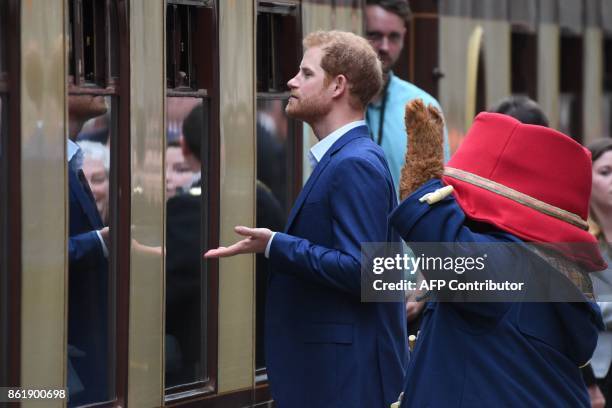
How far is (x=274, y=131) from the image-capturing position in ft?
21.3

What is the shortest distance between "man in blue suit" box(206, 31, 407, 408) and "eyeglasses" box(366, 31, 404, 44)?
6.80ft

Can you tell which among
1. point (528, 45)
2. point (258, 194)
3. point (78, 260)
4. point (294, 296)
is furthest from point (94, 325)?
point (528, 45)

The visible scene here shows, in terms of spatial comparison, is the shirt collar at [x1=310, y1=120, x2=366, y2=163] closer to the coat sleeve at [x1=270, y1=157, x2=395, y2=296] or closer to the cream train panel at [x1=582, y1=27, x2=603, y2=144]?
the coat sleeve at [x1=270, y1=157, x2=395, y2=296]

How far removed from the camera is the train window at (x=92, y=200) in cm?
512

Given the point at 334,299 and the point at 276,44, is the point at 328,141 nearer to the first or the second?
the point at 334,299

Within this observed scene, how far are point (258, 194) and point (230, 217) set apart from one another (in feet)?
1.00

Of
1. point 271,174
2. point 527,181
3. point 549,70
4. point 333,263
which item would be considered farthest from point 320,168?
point 549,70

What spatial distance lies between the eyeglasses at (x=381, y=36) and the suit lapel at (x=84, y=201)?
2196mm

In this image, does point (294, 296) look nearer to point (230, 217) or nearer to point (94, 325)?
point (94, 325)

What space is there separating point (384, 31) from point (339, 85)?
2.15m

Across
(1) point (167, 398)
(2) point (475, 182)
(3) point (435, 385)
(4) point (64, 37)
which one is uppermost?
(4) point (64, 37)

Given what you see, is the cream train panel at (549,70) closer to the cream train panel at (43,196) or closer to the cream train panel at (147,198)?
the cream train panel at (147,198)

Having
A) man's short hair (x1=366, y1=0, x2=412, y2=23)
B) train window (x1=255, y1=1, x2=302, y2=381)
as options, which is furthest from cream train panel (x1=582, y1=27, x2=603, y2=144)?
train window (x1=255, y1=1, x2=302, y2=381)

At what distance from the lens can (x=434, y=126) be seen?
4.07 metres
